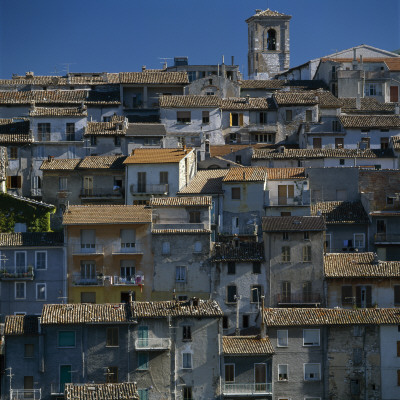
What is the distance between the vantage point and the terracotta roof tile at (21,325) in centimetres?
6134

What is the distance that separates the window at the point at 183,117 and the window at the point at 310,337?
2911cm

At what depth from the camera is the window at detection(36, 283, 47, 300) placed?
224 ft

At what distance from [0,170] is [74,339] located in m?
19.6

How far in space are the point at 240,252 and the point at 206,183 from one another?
10232 millimetres

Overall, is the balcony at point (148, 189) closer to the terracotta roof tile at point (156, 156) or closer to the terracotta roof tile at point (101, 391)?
the terracotta roof tile at point (156, 156)

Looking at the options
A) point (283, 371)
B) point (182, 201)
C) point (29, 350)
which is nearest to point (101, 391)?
point (29, 350)

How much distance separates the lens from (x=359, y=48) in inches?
4331

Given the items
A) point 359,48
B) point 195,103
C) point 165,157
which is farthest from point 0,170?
point 359,48

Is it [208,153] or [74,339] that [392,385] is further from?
[208,153]

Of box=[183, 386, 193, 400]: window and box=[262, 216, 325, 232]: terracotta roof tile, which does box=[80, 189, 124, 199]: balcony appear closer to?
box=[262, 216, 325, 232]: terracotta roof tile

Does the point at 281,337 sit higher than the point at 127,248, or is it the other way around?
the point at 127,248

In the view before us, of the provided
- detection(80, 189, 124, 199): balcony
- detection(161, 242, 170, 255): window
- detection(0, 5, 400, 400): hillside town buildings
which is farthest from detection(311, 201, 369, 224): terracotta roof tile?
detection(80, 189, 124, 199): balcony

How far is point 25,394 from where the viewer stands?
61.0 meters

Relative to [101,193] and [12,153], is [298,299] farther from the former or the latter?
[12,153]
